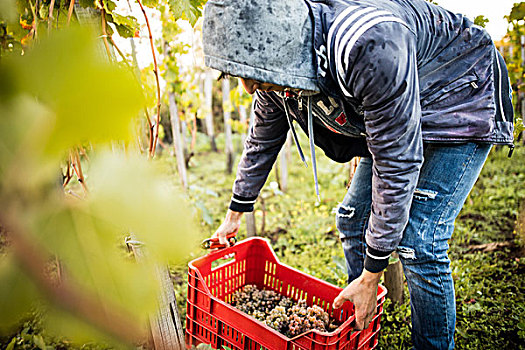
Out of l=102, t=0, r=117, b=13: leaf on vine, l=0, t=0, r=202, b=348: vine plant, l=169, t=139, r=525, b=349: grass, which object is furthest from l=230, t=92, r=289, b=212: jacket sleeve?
l=0, t=0, r=202, b=348: vine plant

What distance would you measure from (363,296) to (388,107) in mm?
673

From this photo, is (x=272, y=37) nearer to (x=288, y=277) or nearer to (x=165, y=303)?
(x=165, y=303)

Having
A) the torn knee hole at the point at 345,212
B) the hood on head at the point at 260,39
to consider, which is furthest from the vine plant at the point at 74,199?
the torn knee hole at the point at 345,212

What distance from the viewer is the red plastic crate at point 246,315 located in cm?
136

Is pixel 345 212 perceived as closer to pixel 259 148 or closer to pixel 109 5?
pixel 259 148

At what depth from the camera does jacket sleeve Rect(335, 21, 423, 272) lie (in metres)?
0.98

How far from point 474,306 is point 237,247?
123cm

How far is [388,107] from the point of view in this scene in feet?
3.39

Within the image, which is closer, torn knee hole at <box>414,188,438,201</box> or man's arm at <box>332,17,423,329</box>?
man's arm at <box>332,17,423,329</box>

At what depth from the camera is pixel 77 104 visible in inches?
7.0

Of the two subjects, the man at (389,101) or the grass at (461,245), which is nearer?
the man at (389,101)

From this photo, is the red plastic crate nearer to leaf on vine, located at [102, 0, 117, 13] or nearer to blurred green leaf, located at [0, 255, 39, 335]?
leaf on vine, located at [102, 0, 117, 13]

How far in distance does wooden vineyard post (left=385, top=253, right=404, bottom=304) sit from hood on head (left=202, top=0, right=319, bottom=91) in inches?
49.0

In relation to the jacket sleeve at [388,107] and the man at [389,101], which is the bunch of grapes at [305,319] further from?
the jacket sleeve at [388,107]
